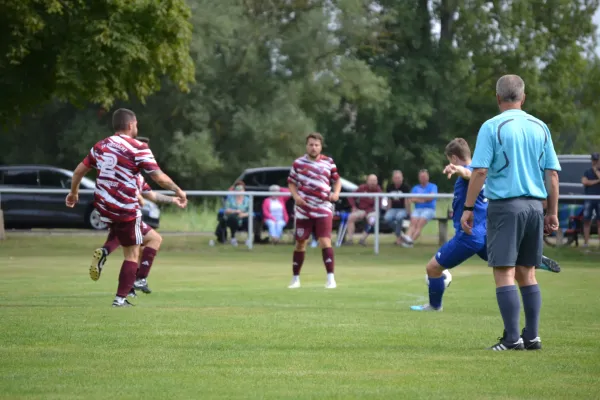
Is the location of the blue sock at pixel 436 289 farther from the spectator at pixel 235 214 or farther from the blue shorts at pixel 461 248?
the spectator at pixel 235 214

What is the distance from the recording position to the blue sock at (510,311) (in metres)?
8.73

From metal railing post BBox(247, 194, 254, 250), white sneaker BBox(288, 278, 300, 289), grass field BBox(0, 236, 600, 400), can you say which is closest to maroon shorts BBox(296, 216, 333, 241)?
white sneaker BBox(288, 278, 300, 289)

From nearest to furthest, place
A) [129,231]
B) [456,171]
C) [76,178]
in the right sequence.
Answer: [456,171]
[129,231]
[76,178]

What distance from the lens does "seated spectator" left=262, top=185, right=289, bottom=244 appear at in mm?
27953

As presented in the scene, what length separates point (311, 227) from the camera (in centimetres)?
1605

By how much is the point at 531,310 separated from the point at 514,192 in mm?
860

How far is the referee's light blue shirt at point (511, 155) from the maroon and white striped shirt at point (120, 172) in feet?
14.1

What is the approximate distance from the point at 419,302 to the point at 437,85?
147 ft

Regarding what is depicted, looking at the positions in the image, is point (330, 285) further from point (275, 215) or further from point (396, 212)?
point (275, 215)

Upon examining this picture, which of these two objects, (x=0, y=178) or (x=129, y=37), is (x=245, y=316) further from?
(x=0, y=178)

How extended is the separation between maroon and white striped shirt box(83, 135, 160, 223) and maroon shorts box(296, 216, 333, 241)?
3.99 meters

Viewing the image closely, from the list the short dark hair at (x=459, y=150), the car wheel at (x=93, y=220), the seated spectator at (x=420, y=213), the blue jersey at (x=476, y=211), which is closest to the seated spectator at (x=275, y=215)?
the seated spectator at (x=420, y=213)

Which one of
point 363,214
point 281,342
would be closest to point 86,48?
point 363,214

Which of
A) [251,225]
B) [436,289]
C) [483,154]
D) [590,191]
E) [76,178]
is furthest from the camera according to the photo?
[251,225]
